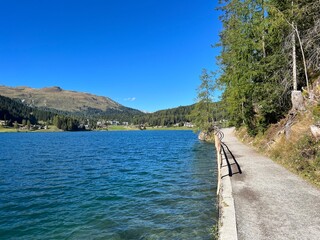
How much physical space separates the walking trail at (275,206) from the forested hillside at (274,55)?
899cm

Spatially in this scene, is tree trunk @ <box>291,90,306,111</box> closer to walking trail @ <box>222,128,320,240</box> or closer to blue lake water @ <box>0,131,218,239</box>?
walking trail @ <box>222,128,320,240</box>

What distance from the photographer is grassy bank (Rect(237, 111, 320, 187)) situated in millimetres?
11835

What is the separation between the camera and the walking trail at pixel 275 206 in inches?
258

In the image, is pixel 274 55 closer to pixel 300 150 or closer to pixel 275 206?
pixel 300 150

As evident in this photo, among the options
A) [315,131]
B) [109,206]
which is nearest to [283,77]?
[315,131]

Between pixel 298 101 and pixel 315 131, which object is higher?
pixel 298 101

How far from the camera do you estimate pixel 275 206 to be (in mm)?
8477

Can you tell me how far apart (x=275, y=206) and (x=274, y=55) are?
57.8 ft

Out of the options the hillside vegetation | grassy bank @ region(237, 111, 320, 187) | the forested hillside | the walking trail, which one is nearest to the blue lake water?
the walking trail

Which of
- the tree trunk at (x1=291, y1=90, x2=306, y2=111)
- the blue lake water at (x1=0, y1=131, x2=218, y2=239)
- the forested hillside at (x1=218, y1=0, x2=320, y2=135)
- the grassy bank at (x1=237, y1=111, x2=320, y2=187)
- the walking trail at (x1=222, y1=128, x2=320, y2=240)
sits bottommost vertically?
the blue lake water at (x1=0, y1=131, x2=218, y2=239)

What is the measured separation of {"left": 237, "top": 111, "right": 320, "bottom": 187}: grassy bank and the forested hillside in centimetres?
328

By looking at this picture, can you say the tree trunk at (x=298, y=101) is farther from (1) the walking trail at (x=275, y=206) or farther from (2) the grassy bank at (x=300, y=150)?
(1) the walking trail at (x=275, y=206)

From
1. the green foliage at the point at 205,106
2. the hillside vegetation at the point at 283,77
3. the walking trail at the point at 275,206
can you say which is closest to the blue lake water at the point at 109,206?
the walking trail at the point at 275,206

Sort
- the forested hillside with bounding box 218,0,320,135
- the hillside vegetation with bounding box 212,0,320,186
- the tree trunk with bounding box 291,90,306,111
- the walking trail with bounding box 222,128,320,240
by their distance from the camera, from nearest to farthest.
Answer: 1. the walking trail with bounding box 222,128,320,240
2. the hillside vegetation with bounding box 212,0,320,186
3. the tree trunk with bounding box 291,90,306,111
4. the forested hillside with bounding box 218,0,320,135
